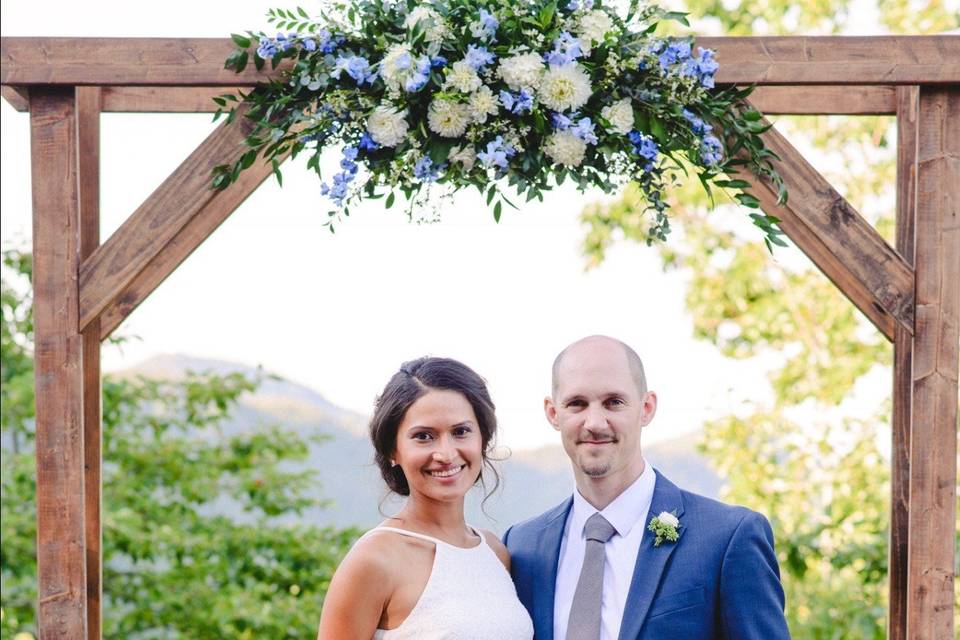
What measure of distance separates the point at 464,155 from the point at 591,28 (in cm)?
47

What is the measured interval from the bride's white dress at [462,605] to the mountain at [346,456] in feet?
14.2

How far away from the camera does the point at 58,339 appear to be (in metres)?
3.48

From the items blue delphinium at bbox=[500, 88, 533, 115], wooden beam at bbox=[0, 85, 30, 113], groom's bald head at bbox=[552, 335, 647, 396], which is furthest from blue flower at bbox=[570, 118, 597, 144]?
wooden beam at bbox=[0, 85, 30, 113]

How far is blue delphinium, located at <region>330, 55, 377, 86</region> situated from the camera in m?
3.21

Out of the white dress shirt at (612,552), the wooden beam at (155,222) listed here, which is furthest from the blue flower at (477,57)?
the white dress shirt at (612,552)

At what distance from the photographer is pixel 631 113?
3.22m

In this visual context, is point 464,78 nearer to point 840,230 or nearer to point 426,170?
point 426,170

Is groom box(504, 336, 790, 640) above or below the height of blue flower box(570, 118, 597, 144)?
below

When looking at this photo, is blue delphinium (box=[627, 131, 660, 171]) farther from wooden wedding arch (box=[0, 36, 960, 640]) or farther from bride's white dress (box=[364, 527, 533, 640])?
bride's white dress (box=[364, 527, 533, 640])

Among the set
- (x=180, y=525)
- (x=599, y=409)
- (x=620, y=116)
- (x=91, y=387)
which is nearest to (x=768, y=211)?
(x=620, y=116)

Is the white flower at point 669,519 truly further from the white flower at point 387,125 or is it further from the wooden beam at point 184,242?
the wooden beam at point 184,242

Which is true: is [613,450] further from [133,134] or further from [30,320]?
[133,134]

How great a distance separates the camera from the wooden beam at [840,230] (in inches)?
137

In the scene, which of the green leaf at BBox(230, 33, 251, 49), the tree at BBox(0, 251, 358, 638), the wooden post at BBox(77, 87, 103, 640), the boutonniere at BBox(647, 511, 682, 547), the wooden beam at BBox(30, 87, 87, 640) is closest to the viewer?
the boutonniere at BBox(647, 511, 682, 547)
